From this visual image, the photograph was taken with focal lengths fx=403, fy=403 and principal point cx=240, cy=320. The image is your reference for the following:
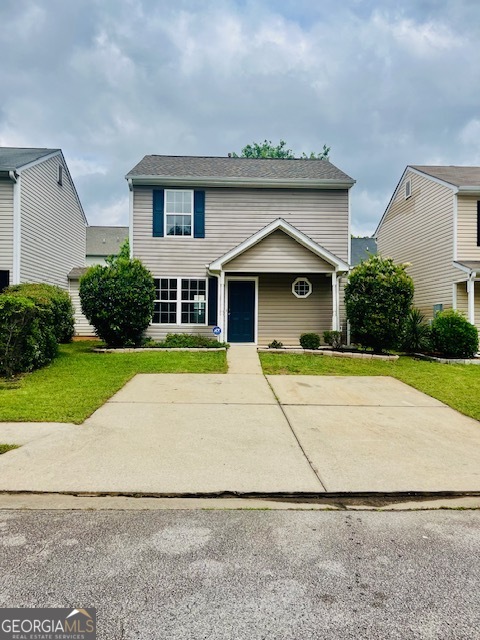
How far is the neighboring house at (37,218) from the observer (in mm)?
13906

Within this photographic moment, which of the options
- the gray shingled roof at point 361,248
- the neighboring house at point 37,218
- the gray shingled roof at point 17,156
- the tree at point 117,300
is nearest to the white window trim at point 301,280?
the tree at point 117,300

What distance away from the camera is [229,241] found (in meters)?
14.8

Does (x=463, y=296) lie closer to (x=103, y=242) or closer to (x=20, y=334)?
(x=20, y=334)

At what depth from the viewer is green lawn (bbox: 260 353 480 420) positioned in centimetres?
769

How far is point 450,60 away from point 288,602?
857 inches

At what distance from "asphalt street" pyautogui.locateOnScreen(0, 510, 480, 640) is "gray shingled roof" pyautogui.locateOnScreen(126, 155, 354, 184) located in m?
13.2

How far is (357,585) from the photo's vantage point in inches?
90.7

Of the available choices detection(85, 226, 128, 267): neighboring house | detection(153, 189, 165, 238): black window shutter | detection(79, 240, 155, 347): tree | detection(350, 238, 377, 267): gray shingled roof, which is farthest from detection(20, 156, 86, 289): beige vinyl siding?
detection(350, 238, 377, 267): gray shingled roof

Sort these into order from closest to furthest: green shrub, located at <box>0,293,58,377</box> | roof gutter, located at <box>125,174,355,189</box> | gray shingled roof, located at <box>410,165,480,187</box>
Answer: green shrub, located at <box>0,293,58,377</box> < roof gutter, located at <box>125,174,355,189</box> < gray shingled roof, located at <box>410,165,480,187</box>

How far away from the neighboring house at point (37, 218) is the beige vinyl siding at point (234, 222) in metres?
3.93

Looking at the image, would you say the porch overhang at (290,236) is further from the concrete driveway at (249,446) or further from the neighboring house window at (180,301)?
the concrete driveway at (249,446)

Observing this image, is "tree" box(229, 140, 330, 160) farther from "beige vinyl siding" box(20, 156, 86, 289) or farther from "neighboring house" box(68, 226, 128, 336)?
"beige vinyl siding" box(20, 156, 86, 289)

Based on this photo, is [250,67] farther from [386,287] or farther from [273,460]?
[273,460]

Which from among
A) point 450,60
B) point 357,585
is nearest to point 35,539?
point 357,585
